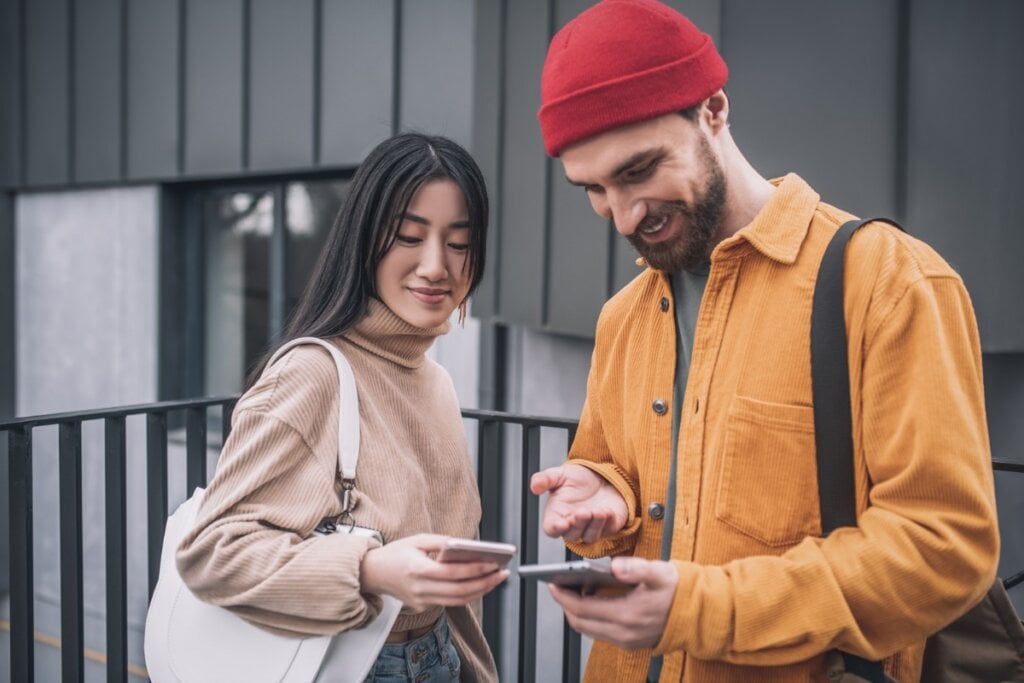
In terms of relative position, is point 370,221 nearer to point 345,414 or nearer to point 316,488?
point 345,414

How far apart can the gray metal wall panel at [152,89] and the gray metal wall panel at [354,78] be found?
61.2 inches

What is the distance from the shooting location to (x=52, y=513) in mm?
7363

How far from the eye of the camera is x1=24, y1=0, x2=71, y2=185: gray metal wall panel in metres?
7.14

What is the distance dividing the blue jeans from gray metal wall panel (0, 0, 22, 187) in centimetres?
732

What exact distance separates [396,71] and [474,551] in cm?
460

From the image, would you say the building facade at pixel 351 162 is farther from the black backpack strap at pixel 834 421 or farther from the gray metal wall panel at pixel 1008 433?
the black backpack strap at pixel 834 421

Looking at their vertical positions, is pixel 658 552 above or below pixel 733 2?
below

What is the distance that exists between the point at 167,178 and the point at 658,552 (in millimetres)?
6040

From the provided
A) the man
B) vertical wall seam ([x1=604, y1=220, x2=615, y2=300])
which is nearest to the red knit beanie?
the man

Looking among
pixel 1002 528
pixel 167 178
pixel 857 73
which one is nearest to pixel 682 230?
pixel 857 73

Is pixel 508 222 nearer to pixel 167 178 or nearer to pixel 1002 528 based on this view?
pixel 1002 528

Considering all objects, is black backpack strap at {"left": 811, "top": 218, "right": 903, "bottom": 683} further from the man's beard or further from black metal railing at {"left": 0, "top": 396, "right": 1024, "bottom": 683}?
black metal railing at {"left": 0, "top": 396, "right": 1024, "bottom": 683}

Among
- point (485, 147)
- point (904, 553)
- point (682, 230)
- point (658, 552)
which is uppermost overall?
point (485, 147)

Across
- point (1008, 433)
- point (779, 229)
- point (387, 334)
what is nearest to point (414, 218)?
point (387, 334)
